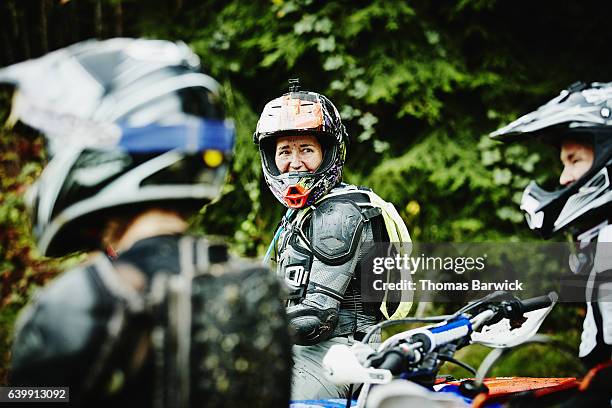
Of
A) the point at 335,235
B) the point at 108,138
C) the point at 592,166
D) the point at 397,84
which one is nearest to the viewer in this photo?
the point at 108,138

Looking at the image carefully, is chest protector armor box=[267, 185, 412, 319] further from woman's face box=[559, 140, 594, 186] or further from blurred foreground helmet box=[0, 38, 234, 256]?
blurred foreground helmet box=[0, 38, 234, 256]

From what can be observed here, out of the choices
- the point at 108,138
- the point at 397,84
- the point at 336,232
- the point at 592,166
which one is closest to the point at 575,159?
the point at 592,166

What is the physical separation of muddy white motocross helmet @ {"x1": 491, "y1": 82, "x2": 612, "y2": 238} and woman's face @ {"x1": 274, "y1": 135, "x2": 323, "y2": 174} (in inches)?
40.0

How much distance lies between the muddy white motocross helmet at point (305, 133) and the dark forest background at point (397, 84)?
254 centimetres

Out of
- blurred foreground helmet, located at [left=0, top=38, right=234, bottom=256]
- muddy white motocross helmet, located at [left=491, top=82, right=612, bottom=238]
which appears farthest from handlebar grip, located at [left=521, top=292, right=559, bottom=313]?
blurred foreground helmet, located at [left=0, top=38, right=234, bottom=256]

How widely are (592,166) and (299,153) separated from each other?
1.33 meters

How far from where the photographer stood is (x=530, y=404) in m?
2.25

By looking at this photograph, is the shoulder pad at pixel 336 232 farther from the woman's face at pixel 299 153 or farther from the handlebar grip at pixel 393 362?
the handlebar grip at pixel 393 362

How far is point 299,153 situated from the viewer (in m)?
3.35

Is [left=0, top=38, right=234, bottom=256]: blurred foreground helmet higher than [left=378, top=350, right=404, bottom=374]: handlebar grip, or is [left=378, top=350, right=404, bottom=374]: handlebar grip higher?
[left=0, top=38, right=234, bottom=256]: blurred foreground helmet

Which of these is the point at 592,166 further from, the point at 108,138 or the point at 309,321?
the point at 108,138

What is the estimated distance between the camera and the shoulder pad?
9.66ft

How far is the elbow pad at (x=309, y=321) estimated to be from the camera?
9.24ft

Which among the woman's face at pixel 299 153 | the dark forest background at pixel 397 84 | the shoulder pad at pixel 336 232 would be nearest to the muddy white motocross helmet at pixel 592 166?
the shoulder pad at pixel 336 232
